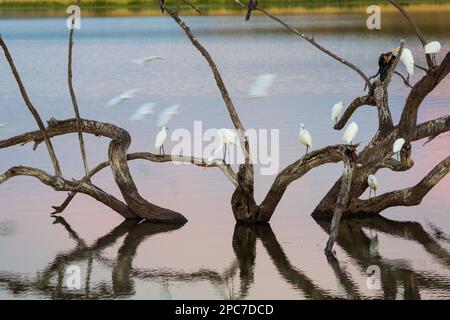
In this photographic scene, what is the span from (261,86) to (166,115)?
16.2ft

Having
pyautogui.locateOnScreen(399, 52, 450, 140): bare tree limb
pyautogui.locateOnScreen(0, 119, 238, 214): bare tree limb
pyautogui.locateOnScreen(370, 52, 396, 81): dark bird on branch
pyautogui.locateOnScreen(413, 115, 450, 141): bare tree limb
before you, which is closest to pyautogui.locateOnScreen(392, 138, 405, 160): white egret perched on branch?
pyautogui.locateOnScreen(399, 52, 450, 140): bare tree limb

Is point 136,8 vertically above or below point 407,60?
above

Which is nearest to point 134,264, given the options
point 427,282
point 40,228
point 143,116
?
point 40,228

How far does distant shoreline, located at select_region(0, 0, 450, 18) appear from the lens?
52.2m

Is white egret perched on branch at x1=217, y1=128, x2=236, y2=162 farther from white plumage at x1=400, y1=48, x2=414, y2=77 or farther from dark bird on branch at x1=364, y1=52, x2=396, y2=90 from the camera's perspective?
white plumage at x1=400, y1=48, x2=414, y2=77

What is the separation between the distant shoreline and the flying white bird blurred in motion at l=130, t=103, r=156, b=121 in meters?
31.1

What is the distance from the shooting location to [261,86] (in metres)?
21.4

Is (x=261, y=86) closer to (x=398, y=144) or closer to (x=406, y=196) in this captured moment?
(x=406, y=196)

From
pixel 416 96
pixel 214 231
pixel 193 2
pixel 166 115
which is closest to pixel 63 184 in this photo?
pixel 214 231

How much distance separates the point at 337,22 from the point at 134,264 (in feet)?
118

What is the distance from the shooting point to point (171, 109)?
1753 cm

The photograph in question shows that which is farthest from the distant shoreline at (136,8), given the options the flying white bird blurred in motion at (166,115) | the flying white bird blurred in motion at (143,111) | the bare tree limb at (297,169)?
the bare tree limb at (297,169)

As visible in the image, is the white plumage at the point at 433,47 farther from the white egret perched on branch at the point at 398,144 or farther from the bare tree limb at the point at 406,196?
the bare tree limb at the point at 406,196
